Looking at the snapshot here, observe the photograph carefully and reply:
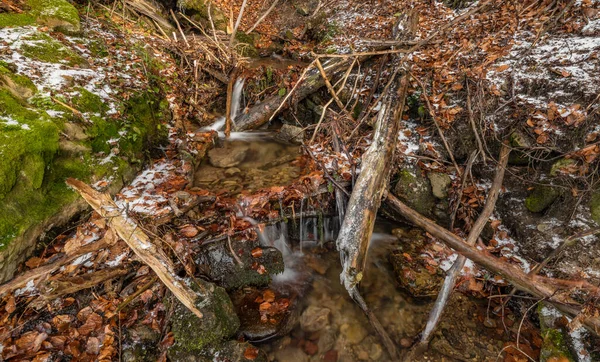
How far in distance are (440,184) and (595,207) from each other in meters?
1.85

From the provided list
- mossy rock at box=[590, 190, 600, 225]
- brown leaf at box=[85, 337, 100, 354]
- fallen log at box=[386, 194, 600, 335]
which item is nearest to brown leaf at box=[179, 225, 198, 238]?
brown leaf at box=[85, 337, 100, 354]

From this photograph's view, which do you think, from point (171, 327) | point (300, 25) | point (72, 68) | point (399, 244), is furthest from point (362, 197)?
point (300, 25)

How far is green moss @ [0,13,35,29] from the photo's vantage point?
496 centimetres

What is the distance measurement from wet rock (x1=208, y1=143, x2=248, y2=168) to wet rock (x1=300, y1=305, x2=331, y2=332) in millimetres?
3098

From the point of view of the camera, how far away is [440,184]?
4.66m

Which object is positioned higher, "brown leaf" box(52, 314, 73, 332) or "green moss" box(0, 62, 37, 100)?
"green moss" box(0, 62, 37, 100)

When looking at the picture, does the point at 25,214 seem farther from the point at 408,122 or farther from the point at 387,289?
the point at 408,122

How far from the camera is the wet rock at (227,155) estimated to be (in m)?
5.57

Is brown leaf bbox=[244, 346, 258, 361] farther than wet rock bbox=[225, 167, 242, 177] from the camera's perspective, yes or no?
No

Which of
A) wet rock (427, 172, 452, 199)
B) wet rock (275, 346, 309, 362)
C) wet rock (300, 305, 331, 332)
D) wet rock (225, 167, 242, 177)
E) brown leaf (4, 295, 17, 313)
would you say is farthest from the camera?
wet rock (225, 167, 242, 177)

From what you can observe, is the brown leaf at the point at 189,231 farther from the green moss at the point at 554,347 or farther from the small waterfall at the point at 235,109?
the green moss at the point at 554,347

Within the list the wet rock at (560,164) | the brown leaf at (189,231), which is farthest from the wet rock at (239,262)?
the wet rock at (560,164)

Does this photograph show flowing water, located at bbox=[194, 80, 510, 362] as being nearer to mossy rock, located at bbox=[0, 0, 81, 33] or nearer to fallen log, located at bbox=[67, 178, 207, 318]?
fallen log, located at bbox=[67, 178, 207, 318]

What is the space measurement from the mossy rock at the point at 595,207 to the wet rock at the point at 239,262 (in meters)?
4.23
